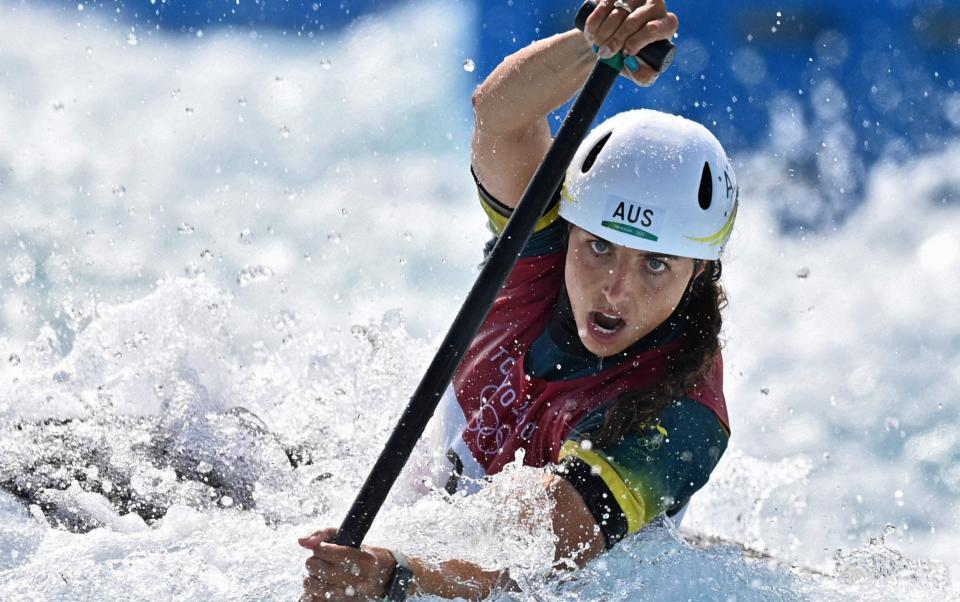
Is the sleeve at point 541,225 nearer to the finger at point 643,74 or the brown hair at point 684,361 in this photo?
the brown hair at point 684,361

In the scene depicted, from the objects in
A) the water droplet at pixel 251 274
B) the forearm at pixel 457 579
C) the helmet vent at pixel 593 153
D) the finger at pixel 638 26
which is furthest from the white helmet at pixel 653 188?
the water droplet at pixel 251 274

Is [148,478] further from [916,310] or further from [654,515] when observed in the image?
[916,310]

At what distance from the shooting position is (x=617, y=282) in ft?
10.6

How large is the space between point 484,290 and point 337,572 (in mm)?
685

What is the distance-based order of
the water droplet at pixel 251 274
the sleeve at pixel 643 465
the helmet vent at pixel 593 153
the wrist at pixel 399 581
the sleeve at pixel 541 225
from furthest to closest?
1. the water droplet at pixel 251 274
2. the sleeve at pixel 541 225
3. the helmet vent at pixel 593 153
4. the sleeve at pixel 643 465
5. the wrist at pixel 399 581

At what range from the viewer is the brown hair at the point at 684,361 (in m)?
3.09

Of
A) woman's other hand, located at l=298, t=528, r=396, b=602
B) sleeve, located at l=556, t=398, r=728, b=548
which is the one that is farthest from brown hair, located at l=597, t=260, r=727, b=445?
woman's other hand, located at l=298, t=528, r=396, b=602

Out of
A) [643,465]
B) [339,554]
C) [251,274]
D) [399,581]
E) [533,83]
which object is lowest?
[251,274]

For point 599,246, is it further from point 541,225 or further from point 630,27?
point 630,27

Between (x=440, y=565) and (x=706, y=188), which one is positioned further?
(x=706, y=188)

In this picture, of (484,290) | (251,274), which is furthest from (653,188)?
(251,274)

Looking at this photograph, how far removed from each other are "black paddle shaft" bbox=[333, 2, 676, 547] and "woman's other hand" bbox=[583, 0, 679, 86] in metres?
0.08

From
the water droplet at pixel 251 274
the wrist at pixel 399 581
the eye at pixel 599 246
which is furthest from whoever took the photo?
the water droplet at pixel 251 274

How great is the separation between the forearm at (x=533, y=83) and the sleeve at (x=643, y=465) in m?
0.88
